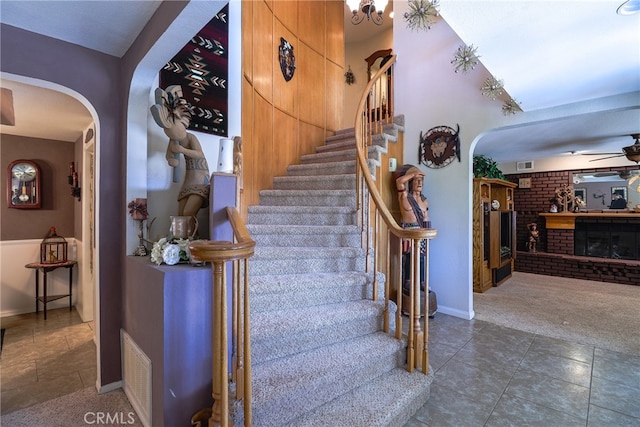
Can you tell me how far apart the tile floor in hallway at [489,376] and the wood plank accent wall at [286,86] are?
201 cm

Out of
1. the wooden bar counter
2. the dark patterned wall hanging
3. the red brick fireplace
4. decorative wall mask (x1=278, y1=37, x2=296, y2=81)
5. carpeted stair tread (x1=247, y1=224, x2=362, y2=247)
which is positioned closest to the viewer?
the dark patterned wall hanging

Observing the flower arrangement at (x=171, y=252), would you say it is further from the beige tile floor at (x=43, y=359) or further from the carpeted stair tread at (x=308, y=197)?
the carpeted stair tread at (x=308, y=197)

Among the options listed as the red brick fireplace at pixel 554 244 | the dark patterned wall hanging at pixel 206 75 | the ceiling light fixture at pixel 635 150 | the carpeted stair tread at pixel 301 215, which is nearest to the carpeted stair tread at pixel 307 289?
the carpeted stair tread at pixel 301 215

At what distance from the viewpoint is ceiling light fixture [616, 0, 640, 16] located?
155 centimetres

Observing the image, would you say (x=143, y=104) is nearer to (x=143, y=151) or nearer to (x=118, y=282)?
(x=143, y=151)

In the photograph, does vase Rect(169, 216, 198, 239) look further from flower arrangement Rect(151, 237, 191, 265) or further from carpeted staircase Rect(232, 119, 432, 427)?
carpeted staircase Rect(232, 119, 432, 427)

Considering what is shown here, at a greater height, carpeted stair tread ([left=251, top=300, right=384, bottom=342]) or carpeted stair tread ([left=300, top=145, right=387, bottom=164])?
carpeted stair tread ([left=300, top=145, right=387, bottom=164])

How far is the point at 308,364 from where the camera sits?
1725 millimetres

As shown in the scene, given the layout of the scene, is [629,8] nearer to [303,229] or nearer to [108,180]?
[303,229]

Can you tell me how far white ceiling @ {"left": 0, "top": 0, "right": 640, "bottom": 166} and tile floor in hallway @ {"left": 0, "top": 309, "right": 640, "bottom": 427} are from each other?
7.38 ft

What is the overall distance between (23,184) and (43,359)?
241 cm

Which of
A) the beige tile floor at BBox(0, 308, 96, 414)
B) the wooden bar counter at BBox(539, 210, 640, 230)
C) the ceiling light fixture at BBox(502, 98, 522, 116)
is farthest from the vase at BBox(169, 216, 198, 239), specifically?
the wooden bar counter at BBox(539, 210, 640, 230)

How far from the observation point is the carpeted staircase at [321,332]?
1550 millimetres

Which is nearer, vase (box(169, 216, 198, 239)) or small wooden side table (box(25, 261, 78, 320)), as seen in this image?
vase (box(169, 216, 198, 239))
